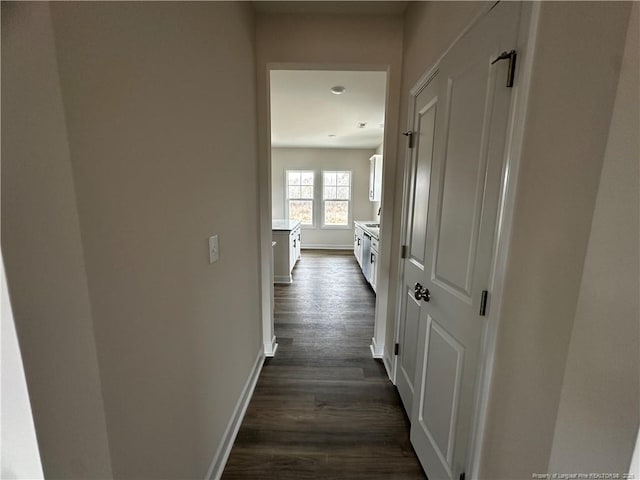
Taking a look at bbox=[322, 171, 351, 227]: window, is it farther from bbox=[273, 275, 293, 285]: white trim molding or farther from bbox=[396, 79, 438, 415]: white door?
bbox=[396, 79, 438, 415]: white door

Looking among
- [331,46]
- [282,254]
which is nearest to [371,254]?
[282,254]

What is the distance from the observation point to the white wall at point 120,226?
48 cm

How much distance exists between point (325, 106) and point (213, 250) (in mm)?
3182

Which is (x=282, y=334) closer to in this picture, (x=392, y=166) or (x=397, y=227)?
(x=397, y=227)

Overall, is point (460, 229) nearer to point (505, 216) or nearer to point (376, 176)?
point (505, 216)

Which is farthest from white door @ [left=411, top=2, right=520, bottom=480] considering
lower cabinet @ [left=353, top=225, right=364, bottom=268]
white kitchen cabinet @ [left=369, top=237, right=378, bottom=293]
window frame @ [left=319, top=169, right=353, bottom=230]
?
window frame @ [left=319, top=169, right=353, bottom=230]

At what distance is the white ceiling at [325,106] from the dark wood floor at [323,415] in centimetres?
268

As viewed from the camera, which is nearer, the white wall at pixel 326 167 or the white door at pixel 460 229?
the white door at pixel 460 229

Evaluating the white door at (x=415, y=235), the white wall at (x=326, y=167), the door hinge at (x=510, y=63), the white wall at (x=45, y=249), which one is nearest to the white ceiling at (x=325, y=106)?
the white wall at (x=326, y=167)

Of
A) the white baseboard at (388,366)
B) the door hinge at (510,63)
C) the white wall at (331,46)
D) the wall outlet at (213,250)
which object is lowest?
the white baseboard at (388,366)

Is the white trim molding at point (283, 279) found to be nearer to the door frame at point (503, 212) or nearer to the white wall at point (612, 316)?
the door frame at point (503, 212)

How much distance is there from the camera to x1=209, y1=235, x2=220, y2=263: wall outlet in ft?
4.00

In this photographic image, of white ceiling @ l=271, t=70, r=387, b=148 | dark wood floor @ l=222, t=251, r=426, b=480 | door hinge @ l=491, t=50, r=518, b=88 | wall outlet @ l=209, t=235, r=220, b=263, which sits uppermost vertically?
white ceiling @ l=271, t=70, r=387, b=148

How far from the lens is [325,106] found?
3.66 m
